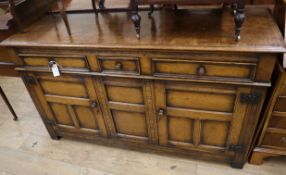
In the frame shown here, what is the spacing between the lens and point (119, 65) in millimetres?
1164

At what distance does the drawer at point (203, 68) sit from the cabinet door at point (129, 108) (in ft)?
0.40

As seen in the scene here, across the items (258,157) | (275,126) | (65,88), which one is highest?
(65,88)

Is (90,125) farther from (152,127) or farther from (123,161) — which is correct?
(152,127)

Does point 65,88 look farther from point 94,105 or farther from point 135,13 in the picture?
point 135,13

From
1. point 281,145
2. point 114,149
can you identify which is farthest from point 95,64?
point 281,145

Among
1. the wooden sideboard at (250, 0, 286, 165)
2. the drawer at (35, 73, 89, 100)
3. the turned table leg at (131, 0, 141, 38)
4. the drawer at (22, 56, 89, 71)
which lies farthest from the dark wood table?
the drawer at (35, 73, 89, 100)

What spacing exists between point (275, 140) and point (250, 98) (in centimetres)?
39

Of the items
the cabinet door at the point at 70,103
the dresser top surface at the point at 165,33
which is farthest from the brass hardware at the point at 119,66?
the cabinet door at the point at 70,103

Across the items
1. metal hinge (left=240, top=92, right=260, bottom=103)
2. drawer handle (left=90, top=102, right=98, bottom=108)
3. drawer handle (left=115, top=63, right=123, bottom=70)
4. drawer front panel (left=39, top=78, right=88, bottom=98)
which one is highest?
drawer handle (left=115, top=63, right=123, bottom=70)

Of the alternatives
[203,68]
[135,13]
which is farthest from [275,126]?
[135,13]

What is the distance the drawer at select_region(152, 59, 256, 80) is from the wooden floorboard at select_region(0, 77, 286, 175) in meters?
0.69

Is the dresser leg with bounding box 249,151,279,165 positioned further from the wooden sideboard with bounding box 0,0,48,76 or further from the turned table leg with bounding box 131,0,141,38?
the wooden sideboard with bounding box 0,0,48,76

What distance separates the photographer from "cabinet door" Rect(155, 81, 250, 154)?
113cm

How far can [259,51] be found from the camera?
3.02ft
